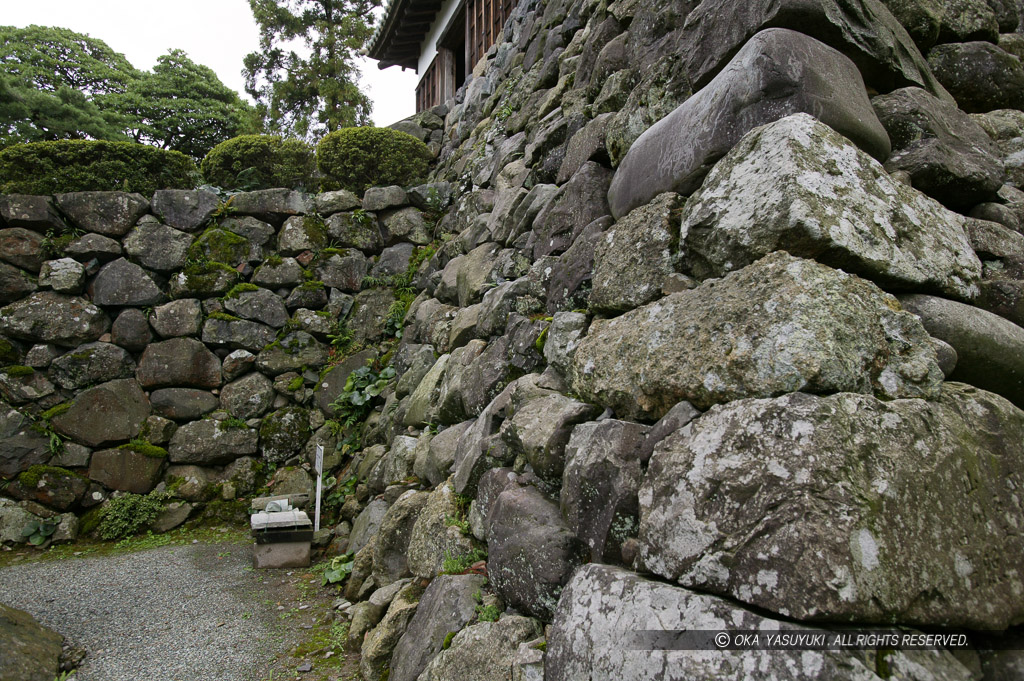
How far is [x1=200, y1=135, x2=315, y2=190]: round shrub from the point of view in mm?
8266

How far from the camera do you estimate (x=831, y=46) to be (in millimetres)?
2447

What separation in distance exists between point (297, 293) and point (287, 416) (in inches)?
70.2

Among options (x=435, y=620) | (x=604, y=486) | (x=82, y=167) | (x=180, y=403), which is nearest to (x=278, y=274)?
(x=180, y=403)

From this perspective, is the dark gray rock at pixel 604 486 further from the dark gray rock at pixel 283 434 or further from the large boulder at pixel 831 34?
the dark gray rock at pixel 283 434

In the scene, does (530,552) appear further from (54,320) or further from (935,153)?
(54,320)

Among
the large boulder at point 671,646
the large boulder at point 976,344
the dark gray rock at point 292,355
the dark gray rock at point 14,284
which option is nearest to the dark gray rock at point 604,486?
the large boulder at point 671,646

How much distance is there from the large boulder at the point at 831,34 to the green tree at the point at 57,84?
13714mm

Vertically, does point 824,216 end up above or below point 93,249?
below

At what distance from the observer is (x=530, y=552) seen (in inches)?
95.0

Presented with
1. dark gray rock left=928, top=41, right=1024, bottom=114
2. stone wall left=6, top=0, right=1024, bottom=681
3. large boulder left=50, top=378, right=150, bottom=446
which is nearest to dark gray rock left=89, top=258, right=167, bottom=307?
large boulder left=50, top=378, right=150, bottom=446

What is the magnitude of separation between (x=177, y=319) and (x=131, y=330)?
1.85 ft

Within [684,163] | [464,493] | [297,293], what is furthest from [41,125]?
[684,163]

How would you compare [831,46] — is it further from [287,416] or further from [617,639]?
[287,416]

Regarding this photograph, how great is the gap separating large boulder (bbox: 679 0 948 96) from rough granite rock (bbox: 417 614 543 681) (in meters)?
2.79
